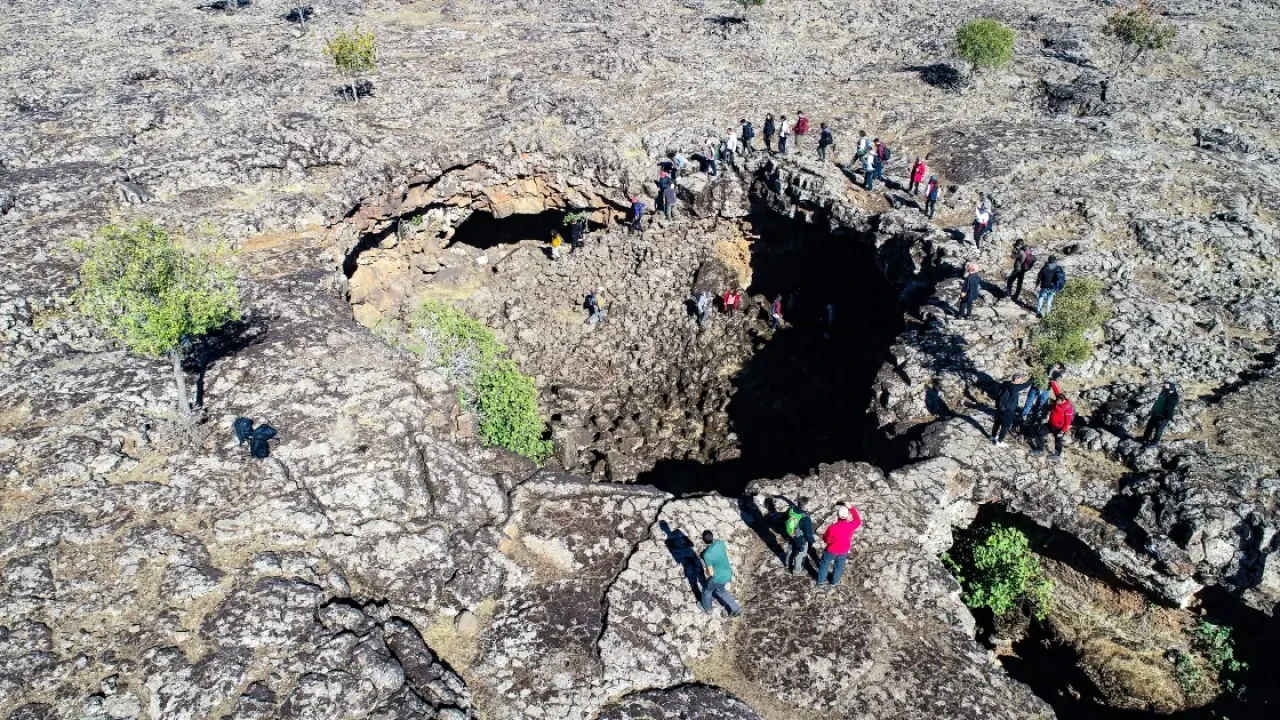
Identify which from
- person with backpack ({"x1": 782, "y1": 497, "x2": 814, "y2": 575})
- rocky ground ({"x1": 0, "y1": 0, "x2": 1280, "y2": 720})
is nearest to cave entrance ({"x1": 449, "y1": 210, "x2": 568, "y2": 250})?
rocky ground ({"x1": 0, "y1": 0, "x2": 1280, "y2": 720})

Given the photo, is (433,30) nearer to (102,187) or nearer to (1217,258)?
(102,187)

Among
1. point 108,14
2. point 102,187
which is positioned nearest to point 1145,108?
point 102,187

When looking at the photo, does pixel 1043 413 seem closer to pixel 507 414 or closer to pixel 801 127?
pixel 507 414

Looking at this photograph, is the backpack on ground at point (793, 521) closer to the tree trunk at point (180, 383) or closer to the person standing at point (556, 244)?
the tree trunk at point (180, 383)

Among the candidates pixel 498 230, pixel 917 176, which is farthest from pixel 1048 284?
pixel 498 230

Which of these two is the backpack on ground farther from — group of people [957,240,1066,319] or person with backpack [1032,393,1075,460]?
group of people [957,240,1066,319]

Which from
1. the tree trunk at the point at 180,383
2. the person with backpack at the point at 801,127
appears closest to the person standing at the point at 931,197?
the person with backpack at the point at 801,127
